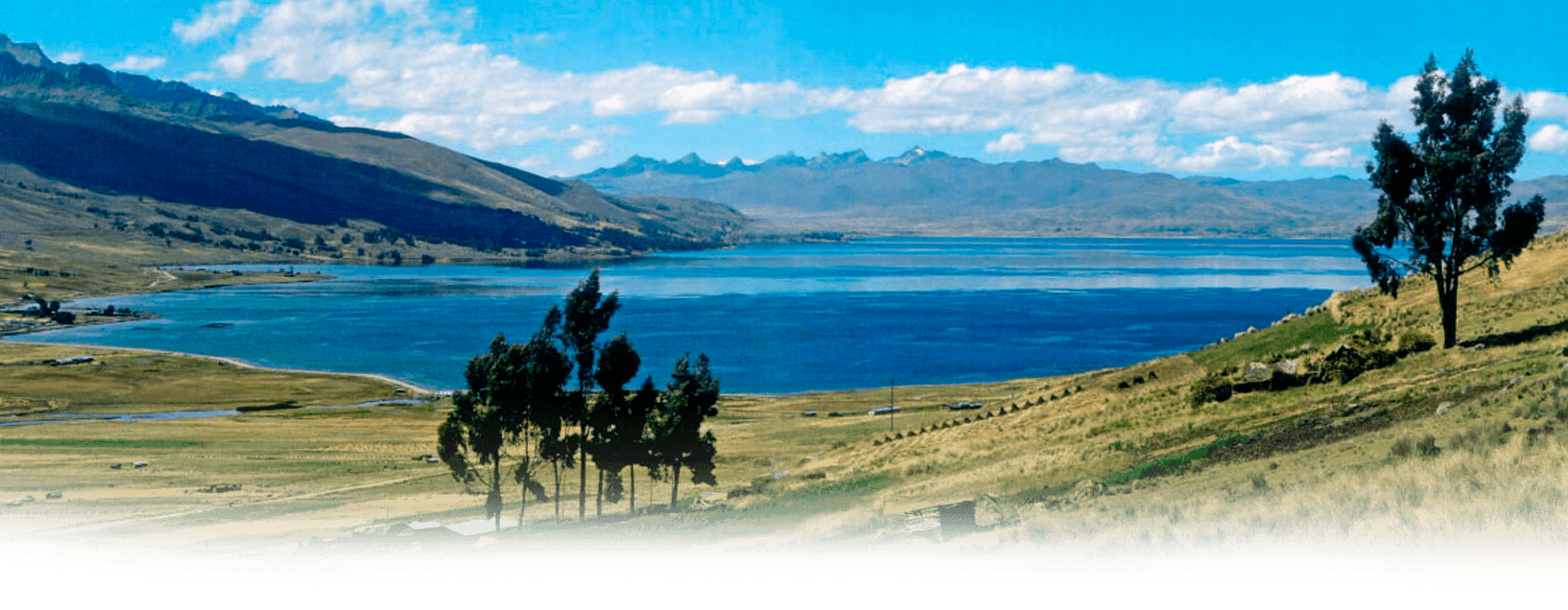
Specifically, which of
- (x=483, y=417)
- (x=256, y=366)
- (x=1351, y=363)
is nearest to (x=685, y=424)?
(x=483, y=417)

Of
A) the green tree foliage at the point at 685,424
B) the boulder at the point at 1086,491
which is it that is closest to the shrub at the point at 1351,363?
the boulder at the point at 1086,491

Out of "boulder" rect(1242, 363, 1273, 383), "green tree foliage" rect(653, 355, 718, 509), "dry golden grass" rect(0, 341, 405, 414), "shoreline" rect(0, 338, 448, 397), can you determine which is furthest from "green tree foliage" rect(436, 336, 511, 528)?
"shoreline" rect(0, 338, 448, 397)

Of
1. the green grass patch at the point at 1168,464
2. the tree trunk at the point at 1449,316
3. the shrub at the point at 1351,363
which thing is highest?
the tree trunk at the point at 1449,316

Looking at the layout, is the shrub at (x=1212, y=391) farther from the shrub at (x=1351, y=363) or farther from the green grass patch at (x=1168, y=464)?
the green grass patch at (x=1168, y=464)

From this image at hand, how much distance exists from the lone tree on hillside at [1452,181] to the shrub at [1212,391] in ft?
23.0

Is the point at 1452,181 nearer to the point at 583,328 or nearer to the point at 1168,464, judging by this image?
the point at 1168,464

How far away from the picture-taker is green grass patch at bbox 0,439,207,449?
78188 mm

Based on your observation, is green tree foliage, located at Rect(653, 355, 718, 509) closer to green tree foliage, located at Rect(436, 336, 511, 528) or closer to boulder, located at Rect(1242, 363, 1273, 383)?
green tree foliage, located at Rect(436, 336, 511, 528)

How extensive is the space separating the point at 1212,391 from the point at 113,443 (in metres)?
81.9

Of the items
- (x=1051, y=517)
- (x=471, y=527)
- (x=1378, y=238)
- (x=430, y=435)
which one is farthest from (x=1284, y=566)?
(x=430, y=435)

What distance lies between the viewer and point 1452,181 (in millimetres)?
35156

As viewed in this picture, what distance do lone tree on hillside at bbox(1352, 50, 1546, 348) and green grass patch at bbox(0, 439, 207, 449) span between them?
81900 mm

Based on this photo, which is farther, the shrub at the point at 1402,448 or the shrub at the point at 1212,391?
the shrub at the point at 1212,391

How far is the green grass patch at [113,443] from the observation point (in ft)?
257
